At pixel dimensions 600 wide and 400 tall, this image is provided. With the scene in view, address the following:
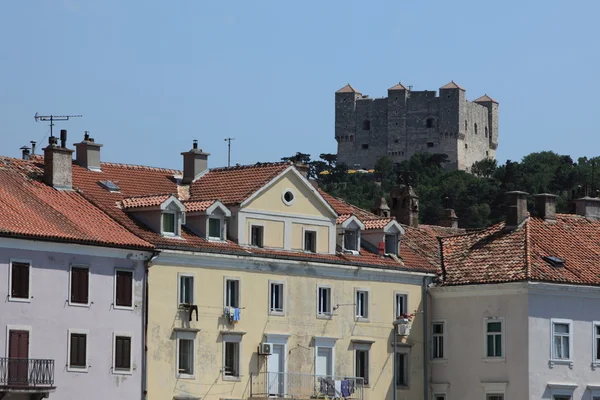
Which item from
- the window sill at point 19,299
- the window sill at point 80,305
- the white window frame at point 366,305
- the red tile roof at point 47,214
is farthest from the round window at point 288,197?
the window sill at point 19,299

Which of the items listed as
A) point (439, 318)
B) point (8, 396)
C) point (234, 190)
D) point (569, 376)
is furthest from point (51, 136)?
point (569, 376)

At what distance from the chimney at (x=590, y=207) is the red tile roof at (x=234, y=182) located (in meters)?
16.0

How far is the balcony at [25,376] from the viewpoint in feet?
196

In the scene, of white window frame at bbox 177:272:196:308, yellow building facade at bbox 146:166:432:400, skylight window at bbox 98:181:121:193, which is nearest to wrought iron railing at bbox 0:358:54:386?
yellow building facade at bbox 146:166:432:400

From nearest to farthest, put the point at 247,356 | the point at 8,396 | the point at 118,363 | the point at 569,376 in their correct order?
1. the point at 8,396
2. the point at 118,363
3. the point at 247,356
4. the point at 569,376

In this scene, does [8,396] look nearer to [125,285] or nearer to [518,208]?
[125,285]

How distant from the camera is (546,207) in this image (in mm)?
77812

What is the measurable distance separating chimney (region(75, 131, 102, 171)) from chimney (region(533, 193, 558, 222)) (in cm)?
1885

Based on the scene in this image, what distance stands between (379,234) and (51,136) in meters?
14.2

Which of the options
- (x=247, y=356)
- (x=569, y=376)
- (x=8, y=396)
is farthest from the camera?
(x=569, y=376)

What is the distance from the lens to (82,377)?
6250 cm

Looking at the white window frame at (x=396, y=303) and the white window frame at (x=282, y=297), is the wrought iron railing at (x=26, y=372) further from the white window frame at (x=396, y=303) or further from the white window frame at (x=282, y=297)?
the white window frame at (x=396, y=303)

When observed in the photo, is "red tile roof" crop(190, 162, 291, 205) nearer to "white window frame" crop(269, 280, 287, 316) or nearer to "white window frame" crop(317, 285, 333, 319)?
"white window frame" crop(269, 280, 287, 316)

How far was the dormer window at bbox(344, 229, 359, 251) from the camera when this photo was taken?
241 ft
